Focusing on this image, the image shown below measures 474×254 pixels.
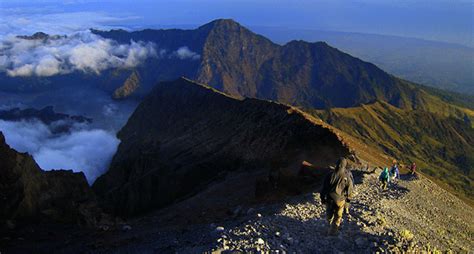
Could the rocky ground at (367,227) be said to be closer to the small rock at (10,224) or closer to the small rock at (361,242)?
the small rock at (361,242)

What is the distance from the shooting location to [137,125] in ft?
432

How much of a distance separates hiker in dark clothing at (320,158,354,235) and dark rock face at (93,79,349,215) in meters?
27.2

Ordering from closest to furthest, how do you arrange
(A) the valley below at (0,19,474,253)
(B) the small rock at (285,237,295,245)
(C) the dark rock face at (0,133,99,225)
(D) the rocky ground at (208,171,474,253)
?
(D) the rocky ground at (208,171,474,253)
(B) the small rock at (285,237,295,245)
(A) the valley below at (0,19,474,253)
(C) the dark rock face at (0,133,99,225)

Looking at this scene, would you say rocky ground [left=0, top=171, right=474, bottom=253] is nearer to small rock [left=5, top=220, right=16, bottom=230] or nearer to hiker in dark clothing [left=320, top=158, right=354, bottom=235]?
hiker in dark clothing [left=320, top=158, right=354, bottom=235]

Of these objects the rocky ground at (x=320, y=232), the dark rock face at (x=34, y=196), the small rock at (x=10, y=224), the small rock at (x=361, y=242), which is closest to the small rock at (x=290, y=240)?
the rocky ground at (x=320, y=232)

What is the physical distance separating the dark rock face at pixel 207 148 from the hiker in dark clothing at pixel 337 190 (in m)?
27.2

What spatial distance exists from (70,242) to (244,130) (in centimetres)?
4995

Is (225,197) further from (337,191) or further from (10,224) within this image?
(337,191)

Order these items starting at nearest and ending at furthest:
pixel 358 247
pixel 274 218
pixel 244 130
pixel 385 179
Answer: pixel 358 247 < pixel 274 218 < pixel 385 179 < pixel 244 130

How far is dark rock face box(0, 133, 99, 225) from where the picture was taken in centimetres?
4038

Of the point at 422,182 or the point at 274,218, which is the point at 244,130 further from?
the point at 274,218

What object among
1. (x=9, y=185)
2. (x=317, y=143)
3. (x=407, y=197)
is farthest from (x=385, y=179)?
(x=9, y=185)

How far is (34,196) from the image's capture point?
1718 inches

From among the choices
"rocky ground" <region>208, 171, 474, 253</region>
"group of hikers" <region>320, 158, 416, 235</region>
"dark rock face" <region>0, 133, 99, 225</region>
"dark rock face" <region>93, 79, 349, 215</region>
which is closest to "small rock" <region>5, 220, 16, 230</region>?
"dark rock face" <region>0, 133, 99, 225</region>
